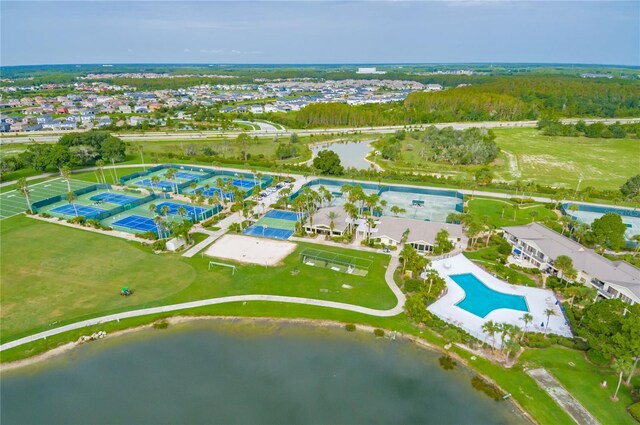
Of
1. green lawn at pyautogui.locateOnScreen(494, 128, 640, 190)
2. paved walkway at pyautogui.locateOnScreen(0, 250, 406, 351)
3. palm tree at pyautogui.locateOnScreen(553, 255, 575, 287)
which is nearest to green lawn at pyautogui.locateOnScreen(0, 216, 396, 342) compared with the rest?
paved walkway at pyautogui.locateOnScreen(0, 250, 406, 351)

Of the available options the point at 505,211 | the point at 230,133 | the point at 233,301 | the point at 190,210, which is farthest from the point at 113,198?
the point at 505,211

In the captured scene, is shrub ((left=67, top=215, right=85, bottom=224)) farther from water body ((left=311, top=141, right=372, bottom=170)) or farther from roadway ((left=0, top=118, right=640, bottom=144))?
roadway ((left=0, top=118, right=640, bottom=144))

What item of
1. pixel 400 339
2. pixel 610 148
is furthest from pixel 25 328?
pixel 610 148

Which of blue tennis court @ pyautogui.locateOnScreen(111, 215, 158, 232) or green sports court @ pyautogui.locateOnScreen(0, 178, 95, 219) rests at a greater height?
green sports court @ pyautogui.locateOnScreen(0, 178, 95, 219)

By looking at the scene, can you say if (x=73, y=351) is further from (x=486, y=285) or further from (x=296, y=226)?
(x=486, y=285)

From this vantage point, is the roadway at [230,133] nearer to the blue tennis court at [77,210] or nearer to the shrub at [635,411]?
the blue tennis court at [77,210]

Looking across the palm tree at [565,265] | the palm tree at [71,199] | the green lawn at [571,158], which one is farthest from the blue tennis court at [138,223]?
the green lawn at [571,158]

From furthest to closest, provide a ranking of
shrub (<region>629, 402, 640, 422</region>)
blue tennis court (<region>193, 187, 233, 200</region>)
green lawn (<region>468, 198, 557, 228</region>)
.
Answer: blue tennis court (<region>193, 187, 233, 200</region>) < green lawn (<region>468, 198, 557, 228</region>) < shrub (<region>629, 402, 640, 422</region>)

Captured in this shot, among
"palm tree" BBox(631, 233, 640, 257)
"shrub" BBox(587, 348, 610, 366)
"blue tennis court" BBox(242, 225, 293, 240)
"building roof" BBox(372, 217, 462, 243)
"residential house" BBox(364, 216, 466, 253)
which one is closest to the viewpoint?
"shrub" BBox(587, 348, 610, 366)
